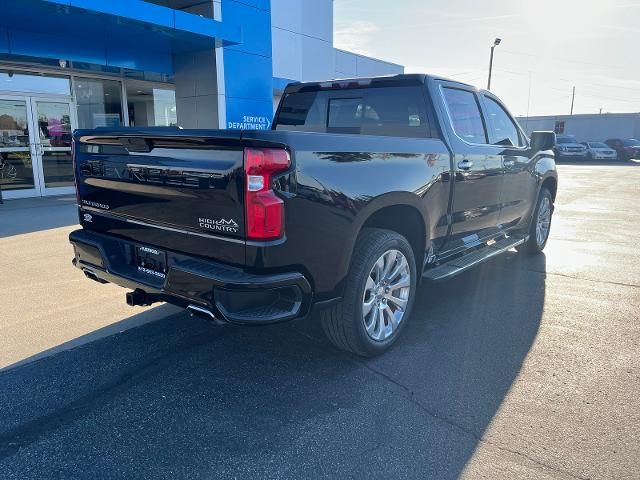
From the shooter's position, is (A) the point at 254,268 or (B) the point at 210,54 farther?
(B) the point at 210,54

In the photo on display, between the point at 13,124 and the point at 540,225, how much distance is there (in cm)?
1134

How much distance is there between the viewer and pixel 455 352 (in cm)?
372

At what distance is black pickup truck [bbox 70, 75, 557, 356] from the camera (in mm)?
2705

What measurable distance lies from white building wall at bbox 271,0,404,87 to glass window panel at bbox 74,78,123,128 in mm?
5402

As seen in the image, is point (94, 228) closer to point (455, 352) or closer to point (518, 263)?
point (455, 352)

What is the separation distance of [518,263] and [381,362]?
3498 millimetres

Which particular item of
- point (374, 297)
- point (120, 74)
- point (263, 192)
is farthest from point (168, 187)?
point (120, 74)

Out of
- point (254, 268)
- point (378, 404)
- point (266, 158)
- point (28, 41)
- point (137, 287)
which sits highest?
point (28, 41)

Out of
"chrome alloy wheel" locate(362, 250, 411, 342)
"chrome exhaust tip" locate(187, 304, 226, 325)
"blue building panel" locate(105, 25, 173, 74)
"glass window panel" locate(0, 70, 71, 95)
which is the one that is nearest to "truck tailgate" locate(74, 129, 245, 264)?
"chrome exhaust tip" locate(187, 304, 226, 325)

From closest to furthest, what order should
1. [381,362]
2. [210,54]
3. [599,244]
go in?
[381,362]
[599,244]
[210,54]

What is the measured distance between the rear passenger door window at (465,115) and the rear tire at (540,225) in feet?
6.65

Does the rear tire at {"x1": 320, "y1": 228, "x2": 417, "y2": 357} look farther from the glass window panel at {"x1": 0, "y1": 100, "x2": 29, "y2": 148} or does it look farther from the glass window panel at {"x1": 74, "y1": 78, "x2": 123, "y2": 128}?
the glass window panel at {"x1": 74, "y1": 78, "x2": 123, "y2": 128}

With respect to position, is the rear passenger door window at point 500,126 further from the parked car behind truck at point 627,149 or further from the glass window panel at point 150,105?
the parked car behind truck at point 627,149

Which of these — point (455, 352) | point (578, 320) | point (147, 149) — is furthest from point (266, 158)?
point (578, 320)
